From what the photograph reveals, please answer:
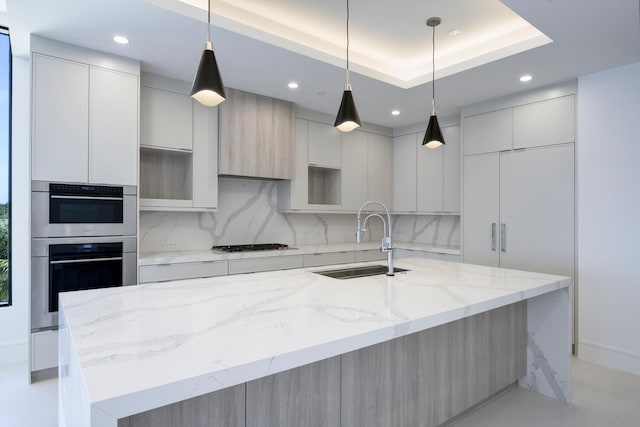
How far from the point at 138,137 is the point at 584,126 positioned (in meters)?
3.80

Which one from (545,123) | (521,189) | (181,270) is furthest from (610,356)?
(181,270)

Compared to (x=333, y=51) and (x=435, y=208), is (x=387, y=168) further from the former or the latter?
(x=333, y=51)

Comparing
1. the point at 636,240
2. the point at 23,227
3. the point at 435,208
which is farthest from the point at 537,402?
the point at 23,227

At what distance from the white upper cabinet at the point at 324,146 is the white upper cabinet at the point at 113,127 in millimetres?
1963

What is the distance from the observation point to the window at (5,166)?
3193mm

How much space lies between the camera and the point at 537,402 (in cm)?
245

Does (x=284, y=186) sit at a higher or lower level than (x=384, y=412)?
higher

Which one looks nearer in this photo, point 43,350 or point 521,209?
point 43,350

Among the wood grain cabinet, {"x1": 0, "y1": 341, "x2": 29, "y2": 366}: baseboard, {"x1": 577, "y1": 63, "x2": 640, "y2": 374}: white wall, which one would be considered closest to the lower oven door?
{"x1": 0, "y1": 341, "x2": 29, "y2": 366}: baseboard

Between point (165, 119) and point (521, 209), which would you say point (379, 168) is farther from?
point (165, 119)

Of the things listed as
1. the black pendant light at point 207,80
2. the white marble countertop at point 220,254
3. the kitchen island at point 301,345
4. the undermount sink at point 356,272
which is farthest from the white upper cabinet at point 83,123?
the undermount sink at point 356,272

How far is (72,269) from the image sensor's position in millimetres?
2771

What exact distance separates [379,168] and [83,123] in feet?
11.4

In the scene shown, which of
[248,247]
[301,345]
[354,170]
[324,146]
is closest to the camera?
[301,345]
